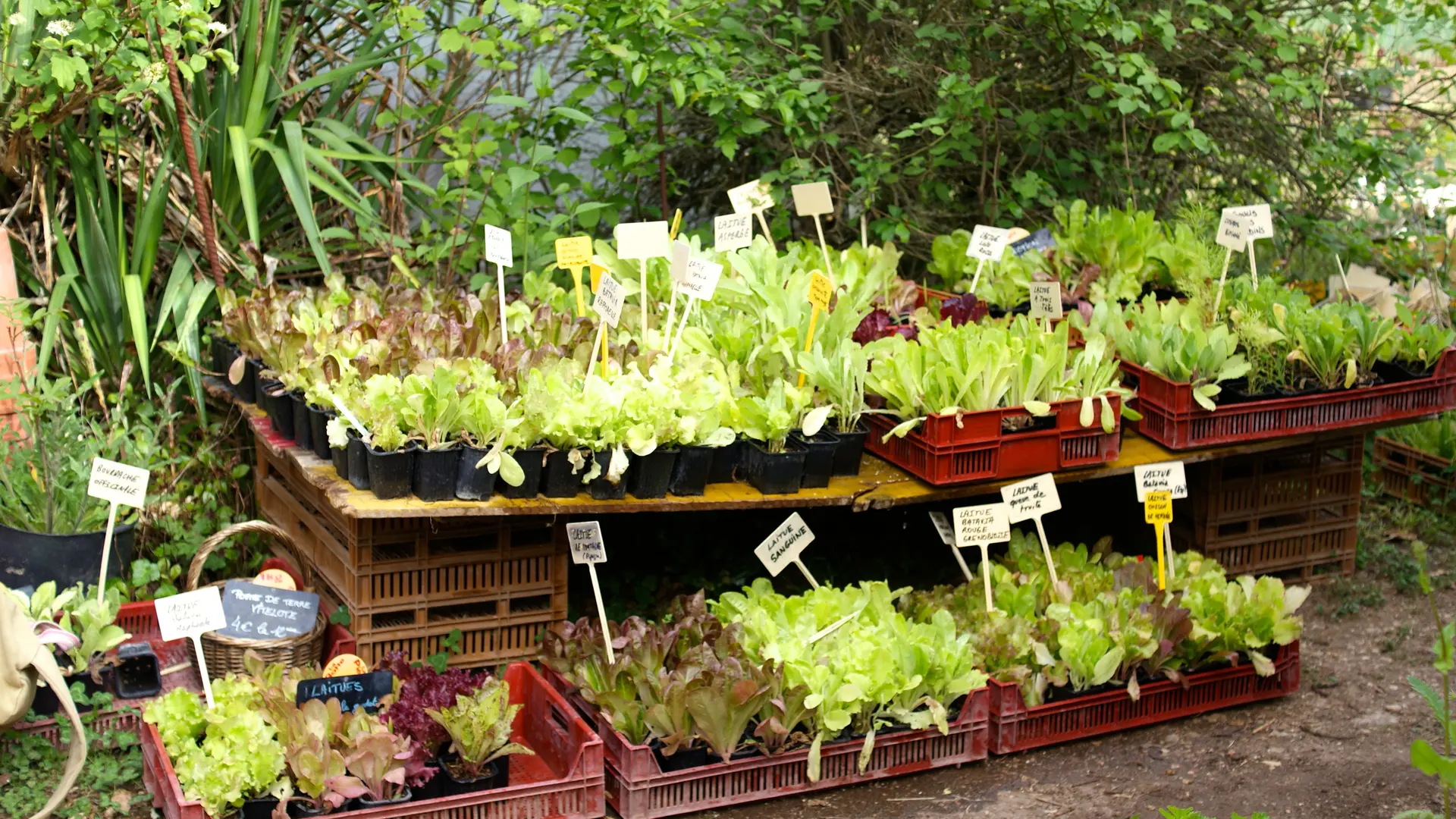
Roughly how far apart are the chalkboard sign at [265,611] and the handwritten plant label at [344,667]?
239mm

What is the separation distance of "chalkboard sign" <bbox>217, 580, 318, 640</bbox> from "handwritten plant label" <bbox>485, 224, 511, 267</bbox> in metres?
1.03

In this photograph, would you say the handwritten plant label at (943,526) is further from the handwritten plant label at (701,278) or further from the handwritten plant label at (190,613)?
the handwritten plant label at (190,613)

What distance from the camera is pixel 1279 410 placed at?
4.34 m

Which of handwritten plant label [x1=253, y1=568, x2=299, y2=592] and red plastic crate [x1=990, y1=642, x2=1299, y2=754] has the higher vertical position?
handwritten plant label [x1=253, y1=568, x2=299, y2=592]

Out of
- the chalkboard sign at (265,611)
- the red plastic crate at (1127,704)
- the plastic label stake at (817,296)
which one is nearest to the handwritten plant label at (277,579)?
the chalkboard sign at (265,611)

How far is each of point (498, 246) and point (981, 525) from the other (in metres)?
1.51

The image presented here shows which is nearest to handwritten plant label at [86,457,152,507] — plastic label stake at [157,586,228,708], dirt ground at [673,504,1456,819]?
plastic label stake at [157,586,228,708]

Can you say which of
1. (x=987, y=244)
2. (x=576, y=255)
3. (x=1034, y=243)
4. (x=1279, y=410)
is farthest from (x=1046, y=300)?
(x=576, y=255)

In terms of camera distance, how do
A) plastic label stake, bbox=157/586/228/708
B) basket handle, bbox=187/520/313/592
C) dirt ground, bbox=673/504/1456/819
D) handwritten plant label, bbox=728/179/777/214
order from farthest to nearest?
1. handwritten plant label, bbox=728/179/777/214
2. basket handle, bbox=187/520/313/592
3. dirt ground, bbox=673/504/1456/819
4. plastic label stake, bbox=157/586/228/708

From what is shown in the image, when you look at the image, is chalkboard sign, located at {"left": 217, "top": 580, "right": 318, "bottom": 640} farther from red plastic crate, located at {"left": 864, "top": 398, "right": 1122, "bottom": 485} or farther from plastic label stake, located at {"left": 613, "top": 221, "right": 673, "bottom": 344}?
red plastic crate, located at {"left": 864, "top": 398, "right": 1122, "bottom": 485}

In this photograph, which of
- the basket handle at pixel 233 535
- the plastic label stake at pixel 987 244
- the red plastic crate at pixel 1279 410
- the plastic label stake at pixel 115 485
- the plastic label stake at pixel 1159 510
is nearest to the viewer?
the plastic label stake at pixel 115 485

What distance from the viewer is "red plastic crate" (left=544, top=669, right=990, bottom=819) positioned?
3.18 metres

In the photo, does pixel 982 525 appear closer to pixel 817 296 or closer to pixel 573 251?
pixel 817 296

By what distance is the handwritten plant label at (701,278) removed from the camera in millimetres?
3846
